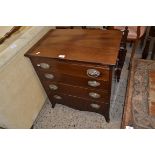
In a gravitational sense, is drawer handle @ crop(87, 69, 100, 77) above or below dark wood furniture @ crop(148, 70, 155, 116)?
above

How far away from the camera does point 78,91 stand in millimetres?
1466

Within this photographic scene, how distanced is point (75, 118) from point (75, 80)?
57 centimetres

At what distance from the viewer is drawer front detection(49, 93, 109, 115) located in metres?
1.53

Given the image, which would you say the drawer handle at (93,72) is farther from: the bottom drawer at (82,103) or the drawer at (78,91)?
the bottom drawer at (82,103)

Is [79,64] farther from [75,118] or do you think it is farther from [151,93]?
[75,118]

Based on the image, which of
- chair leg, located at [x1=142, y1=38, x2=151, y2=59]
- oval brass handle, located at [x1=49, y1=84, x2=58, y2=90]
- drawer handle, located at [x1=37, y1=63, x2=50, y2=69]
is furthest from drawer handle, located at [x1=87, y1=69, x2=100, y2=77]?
chair leg, located at [x1=142, y1=38, x2=151, y2=59]

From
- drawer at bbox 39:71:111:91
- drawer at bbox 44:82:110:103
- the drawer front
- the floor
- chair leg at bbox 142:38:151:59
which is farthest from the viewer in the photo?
chair leg at bbox 142:38:151:59

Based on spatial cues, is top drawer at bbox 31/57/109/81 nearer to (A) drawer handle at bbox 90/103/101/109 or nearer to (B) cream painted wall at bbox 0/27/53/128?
(B) cream painted wall at bbox 0/27/53/128

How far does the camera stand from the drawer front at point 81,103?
5.02 ft

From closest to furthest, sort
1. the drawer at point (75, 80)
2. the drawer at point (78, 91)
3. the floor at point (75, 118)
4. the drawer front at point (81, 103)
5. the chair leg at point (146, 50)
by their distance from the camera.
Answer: the drawer at point (75, 80) < the drawer at point (78, 91) < the drawer front at point (81, 103) < the floor at point (75, 118) < the chair leg at point (146, 50)

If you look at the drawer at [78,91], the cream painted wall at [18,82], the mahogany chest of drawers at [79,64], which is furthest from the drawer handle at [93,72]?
the cream painted wall at [18,82]
